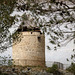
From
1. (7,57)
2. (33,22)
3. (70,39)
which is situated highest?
(33,22)

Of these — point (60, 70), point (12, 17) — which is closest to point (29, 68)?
point (60, 70)

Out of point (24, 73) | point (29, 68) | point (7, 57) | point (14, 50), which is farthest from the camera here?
point (14, 50)

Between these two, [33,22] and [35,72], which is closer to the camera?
[33,22]

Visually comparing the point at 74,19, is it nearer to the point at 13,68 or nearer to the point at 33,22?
the point at 33,22

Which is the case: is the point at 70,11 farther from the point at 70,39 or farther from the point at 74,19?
the point at 70,39

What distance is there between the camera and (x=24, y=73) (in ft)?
56.2

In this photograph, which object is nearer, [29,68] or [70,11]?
[70,11]

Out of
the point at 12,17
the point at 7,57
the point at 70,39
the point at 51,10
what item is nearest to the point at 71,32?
the point at 70,39

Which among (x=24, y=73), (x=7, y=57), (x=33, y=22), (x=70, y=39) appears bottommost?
A: (x=24, y=73)

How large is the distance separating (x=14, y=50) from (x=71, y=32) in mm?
12646

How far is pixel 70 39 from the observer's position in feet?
23.4

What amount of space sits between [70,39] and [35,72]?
35.0 feet

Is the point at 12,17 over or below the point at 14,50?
over

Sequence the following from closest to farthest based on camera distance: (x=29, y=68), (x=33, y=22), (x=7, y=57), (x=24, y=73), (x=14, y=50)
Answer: (x=33, y=22) < (x=7, y=57) < (x=24, y=73) < (x=29, y=68) < (x=14, y=50)
